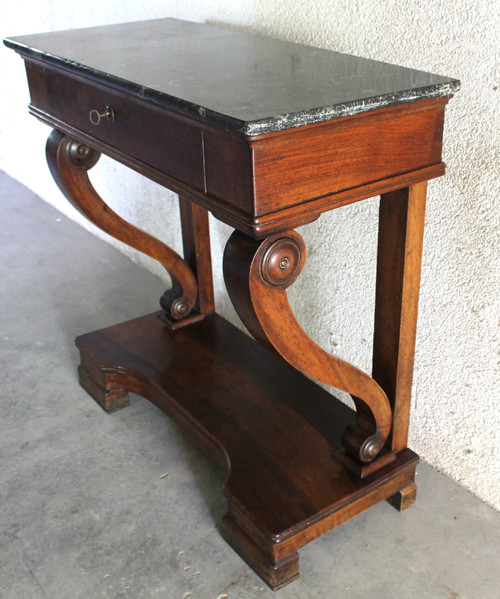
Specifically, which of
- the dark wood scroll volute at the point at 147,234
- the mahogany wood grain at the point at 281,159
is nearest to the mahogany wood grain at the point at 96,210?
the dark wood scroll volute at the point at 147,234

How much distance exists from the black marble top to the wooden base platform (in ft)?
2.80

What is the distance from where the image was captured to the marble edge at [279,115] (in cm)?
115

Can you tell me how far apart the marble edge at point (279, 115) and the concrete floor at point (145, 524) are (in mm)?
1009

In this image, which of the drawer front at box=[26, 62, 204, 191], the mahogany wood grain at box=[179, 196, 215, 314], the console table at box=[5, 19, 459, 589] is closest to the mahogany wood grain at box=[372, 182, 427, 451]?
the console table at box=[5, 19, 459, 589]

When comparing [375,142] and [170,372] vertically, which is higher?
[375,142]

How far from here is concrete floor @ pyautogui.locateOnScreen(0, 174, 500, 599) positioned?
5.28 feet

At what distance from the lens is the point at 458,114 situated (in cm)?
159

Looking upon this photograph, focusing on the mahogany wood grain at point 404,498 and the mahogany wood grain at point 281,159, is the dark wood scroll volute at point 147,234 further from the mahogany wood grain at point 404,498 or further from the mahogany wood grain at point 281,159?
the mahogany wood grain at point 404,498

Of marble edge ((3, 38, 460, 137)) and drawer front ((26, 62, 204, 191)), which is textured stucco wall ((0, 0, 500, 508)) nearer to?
marble edge ((3, 38, 460, 137))

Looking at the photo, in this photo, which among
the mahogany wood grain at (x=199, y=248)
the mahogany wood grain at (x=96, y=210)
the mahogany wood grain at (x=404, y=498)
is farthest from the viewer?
the mahogany wood grain at (x=199, y=248)

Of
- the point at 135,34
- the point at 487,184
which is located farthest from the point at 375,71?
the point at 135,34

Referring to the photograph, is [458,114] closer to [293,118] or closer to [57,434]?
[293,118]

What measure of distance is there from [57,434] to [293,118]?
4.37 ft

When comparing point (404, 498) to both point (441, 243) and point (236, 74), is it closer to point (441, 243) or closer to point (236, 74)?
point (441, 243)
